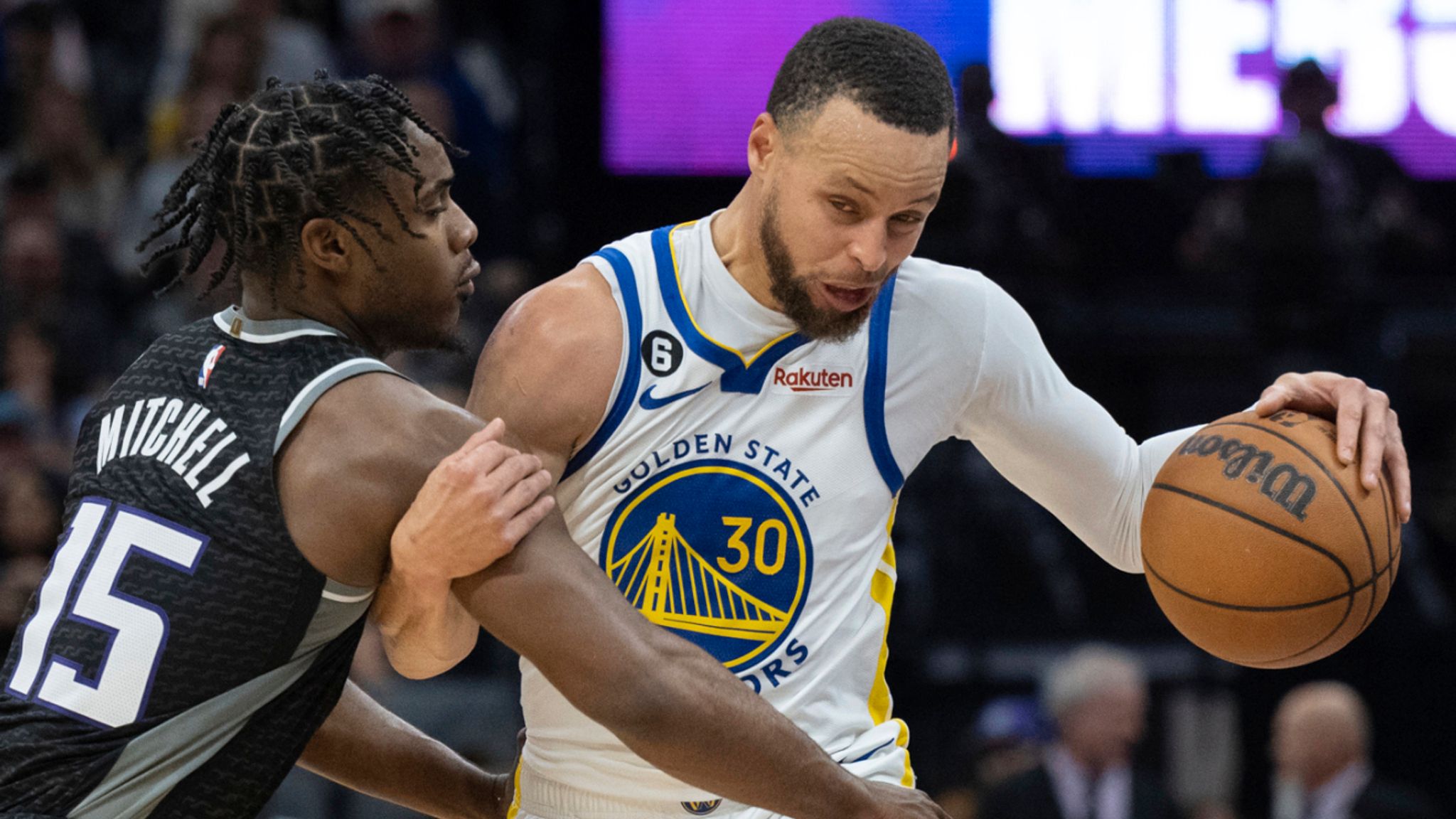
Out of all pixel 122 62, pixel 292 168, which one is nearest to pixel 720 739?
pixel 292 168

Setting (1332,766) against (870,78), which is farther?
(1332,766)

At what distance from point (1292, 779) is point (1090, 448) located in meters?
4.03

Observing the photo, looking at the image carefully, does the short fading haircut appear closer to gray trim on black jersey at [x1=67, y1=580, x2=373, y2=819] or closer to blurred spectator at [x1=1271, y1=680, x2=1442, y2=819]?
gray trim on black jersey at [x1=67, y1=580, x2=373, y2=819]

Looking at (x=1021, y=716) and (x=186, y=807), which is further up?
(x=186, y=807)

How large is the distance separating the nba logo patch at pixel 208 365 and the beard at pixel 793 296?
1.00m

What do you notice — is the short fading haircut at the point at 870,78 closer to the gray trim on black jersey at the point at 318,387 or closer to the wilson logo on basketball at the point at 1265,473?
the wilson logo on basketball at the point at 1265,473

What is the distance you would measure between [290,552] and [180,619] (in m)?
0.19

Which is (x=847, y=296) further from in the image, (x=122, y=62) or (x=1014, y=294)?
(x=122, y=62)

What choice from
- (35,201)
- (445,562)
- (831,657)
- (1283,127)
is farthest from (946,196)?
(445,562)

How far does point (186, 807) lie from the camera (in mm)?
2586

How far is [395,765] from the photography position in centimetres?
336

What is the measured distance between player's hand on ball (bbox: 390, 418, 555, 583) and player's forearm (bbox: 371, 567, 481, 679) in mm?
63

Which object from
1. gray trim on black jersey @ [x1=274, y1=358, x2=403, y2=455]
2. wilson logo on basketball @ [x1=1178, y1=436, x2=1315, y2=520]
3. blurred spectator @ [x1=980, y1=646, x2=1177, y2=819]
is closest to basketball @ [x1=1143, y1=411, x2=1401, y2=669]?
wilson logo on basketball @ [x1=1178, y1=436, x2=1315, y2=520]

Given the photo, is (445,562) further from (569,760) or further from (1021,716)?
(1021,716)
